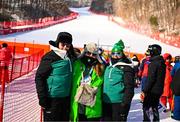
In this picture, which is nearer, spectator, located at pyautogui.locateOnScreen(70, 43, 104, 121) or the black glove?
the black glove

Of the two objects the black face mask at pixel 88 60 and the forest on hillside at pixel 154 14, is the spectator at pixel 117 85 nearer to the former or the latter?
the black face mask at pixel 88 60

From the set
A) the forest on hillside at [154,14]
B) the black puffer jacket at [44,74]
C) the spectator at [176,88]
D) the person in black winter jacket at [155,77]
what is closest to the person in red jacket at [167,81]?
the spectator at [176,88]

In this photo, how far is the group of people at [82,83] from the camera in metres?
5.81

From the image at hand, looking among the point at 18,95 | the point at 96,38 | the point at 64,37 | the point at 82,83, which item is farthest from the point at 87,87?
the point at 96,38

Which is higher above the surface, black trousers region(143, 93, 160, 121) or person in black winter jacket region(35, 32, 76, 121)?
person in black winter jacket region(35, 32, 76, 121)

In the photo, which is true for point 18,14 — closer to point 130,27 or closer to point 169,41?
point 130,27

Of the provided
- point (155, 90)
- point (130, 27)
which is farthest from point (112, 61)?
point (130, 27)

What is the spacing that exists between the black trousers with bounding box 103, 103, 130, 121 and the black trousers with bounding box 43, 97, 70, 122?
0.61 metres

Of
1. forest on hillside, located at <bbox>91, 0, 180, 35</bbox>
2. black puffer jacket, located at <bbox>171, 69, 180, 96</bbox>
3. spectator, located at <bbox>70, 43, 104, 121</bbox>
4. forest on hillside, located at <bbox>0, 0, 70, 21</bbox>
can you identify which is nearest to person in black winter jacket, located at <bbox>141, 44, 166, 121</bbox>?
black puffer jacket, located at <bbox>171, 69, 180, 96</bbox>

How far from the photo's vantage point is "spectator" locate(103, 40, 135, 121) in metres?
6.19

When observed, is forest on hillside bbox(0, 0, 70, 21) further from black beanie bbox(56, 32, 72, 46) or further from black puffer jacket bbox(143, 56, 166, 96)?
black beanie bbox(56, 32, 72, 46)

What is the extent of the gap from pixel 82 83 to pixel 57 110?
1.58 ft

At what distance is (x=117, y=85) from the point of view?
624 centimetres

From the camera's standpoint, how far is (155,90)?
25.5 ft
